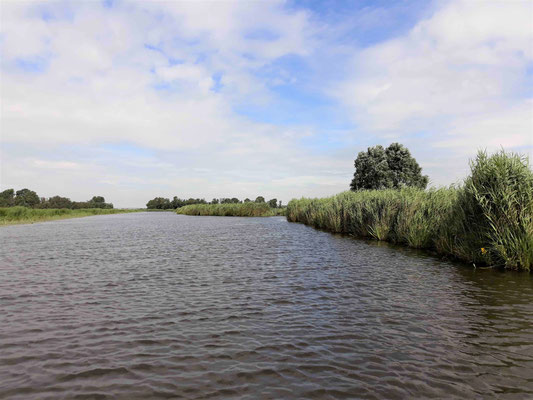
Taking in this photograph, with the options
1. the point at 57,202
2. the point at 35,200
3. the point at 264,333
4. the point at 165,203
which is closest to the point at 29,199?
the point at 35,200

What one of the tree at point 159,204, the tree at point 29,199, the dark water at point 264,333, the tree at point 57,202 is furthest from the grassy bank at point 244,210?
the tree at point 159,204

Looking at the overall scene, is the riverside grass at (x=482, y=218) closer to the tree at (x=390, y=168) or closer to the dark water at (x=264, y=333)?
the dark water at (x=264, y=333)

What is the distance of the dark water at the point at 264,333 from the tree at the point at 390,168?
138 feet

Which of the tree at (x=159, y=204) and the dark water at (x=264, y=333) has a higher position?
the tree at (x=159, y=204)

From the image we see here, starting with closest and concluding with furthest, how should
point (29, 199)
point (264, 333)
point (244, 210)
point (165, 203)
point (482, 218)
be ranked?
1. point (264, 333)
2. point (482, 218)
3. point (244, 210)
4. point (29, 199)
5. point (165, 203)

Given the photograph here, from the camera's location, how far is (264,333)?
21.4 feet

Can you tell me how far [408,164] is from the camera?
5328 cm

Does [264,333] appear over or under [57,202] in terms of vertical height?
under

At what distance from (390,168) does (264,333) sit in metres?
53.5

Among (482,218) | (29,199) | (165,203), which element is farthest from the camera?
(165,203)

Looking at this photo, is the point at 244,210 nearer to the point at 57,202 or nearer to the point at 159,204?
the point at 57,202

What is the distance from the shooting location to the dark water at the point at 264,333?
468cm

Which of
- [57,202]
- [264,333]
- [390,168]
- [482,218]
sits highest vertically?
[390,168]

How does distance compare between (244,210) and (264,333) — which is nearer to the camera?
(264,333)
